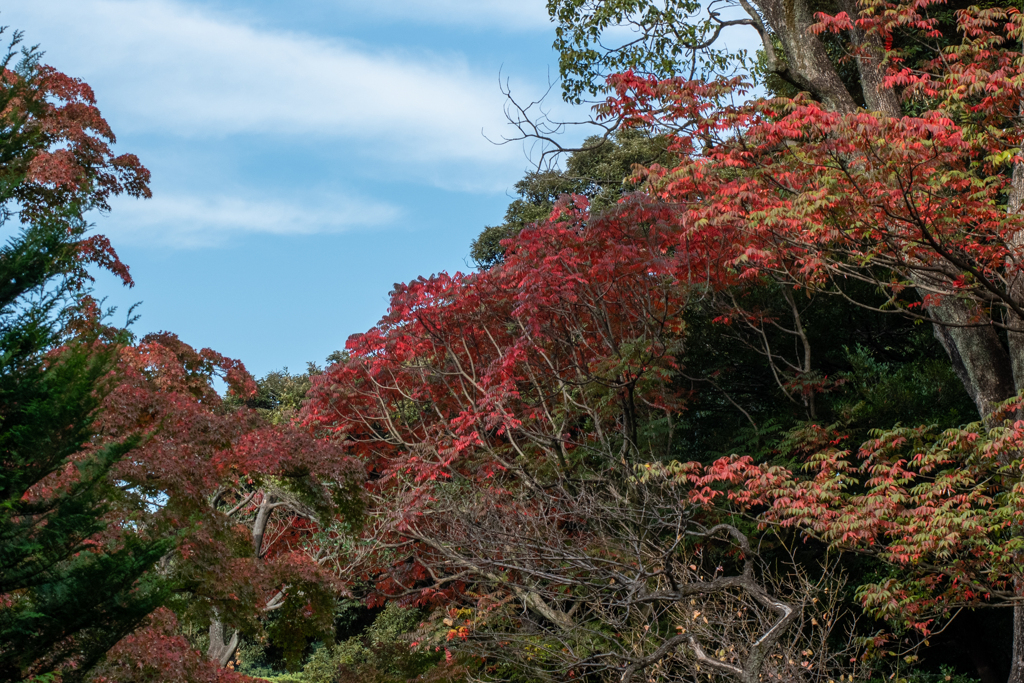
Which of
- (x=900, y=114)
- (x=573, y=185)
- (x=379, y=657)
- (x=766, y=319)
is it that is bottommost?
(x=379, y=657)

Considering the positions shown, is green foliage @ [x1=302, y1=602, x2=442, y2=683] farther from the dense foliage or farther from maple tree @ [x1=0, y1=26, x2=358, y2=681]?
maple tree @ [x1=0, y1=26, x2=358, y2=681]

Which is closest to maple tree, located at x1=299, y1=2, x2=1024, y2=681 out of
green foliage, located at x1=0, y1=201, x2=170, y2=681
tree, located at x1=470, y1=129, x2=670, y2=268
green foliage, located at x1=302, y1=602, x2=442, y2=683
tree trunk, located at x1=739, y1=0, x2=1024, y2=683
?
tree trunk, located at x1=739, y1=0, x2=1024, y2=683

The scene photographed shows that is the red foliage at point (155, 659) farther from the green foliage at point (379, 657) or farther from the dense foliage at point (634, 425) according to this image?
the green foliage at point (379, 657)

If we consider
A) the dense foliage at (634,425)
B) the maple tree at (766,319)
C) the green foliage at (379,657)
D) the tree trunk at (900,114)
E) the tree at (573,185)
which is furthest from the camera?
the tree at (573,185)

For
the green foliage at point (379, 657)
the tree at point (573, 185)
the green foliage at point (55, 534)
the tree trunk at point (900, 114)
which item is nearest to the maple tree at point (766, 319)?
the tree trunk at point (900, 114)

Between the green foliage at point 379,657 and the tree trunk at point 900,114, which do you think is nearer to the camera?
the tree trunk at point 900,114

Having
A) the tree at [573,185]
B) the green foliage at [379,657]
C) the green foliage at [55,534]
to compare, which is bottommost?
the green foliage at [379,657]

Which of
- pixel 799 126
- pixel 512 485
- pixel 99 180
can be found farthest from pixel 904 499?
pixel 99 180

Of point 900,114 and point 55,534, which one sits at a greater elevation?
point 900,114

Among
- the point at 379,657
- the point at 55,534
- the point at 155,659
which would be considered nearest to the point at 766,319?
the point at 379,657

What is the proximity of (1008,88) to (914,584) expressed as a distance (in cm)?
477

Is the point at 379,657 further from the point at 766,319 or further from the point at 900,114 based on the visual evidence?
the point at 900,114

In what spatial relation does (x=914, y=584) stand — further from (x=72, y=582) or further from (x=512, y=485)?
(x=72, y=582)

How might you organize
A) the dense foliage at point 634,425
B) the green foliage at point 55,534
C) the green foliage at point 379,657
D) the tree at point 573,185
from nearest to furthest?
the green foliage at point 55,534, the dense foliage at point 634,425, the green foliage at point 379,657, the tree at point 573,185
